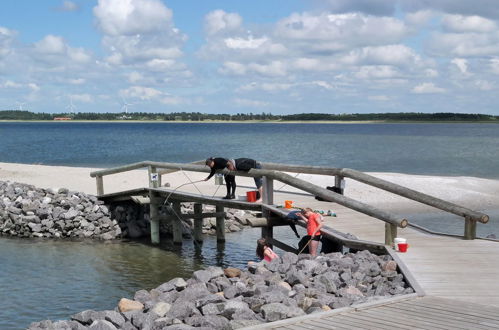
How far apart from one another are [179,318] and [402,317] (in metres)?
2.53

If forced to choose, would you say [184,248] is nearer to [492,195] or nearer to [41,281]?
[41,281]

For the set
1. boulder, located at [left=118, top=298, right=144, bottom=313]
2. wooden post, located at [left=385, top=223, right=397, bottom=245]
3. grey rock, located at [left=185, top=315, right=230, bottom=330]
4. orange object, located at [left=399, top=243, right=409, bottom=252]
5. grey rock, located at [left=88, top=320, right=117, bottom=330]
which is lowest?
boulder, located at [left=118, top=298, right=144, bottom=313]

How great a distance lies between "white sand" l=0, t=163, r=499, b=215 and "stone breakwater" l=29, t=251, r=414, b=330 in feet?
41.4

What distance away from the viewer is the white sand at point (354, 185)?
2419 cm

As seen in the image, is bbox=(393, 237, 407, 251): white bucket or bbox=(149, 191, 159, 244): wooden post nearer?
bbox=(393, 237, 407, 251): white bucket

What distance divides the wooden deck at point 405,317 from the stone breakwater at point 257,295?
0.30 meters

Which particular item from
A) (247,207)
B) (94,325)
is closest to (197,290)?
(94,325)

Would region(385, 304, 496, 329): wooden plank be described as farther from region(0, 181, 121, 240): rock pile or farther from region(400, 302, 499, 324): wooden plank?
region(0, 181, 121, 240): rock pile

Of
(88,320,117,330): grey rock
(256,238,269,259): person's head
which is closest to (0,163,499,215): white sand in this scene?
(256,238,269,259): person's head

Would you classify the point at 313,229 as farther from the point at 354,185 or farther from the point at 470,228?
the point at 354,185

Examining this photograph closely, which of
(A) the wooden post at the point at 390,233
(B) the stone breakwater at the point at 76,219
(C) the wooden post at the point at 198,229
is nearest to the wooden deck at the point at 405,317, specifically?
(A) the wooden post at the point at 390,233

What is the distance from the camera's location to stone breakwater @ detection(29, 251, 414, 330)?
7.15m

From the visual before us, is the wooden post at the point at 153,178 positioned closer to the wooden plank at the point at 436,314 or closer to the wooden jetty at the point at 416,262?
the wooden jetty at the point at 416,262

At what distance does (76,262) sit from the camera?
1495 cm
